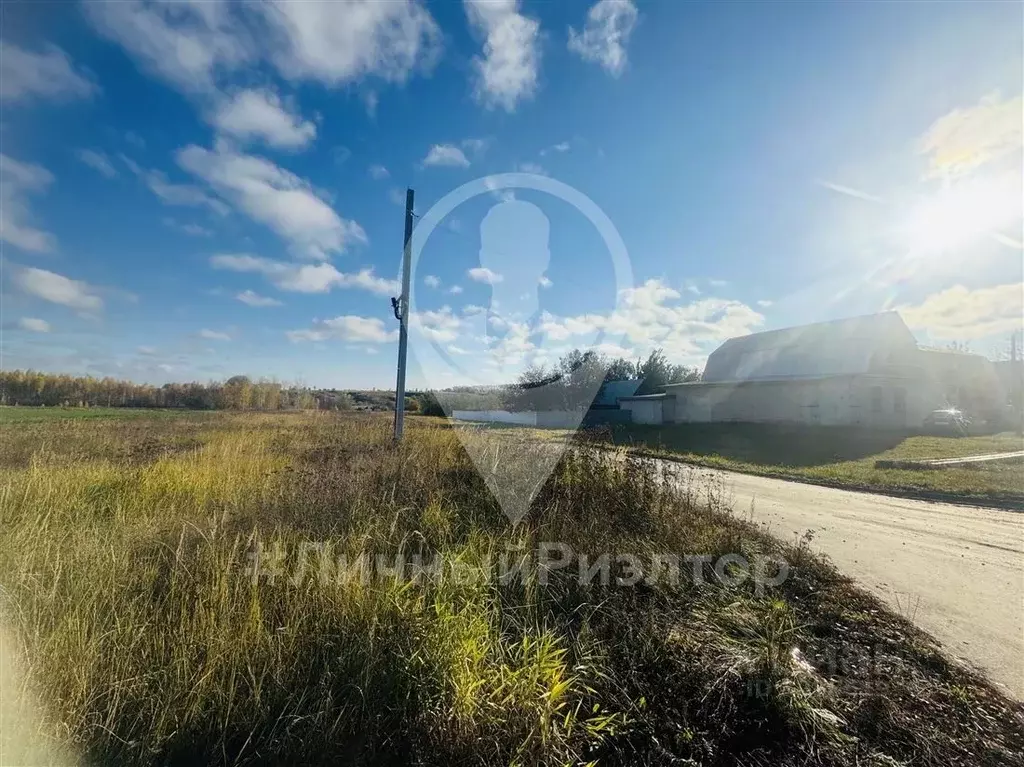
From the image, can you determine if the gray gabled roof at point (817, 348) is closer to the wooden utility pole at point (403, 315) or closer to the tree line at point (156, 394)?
the wooden utility pole at point (403, 315)

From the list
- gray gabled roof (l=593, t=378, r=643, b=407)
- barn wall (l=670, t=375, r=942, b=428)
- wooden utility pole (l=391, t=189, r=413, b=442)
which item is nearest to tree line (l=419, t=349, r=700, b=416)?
gray gabled roof (l=593, t=378, r=643, b=407)

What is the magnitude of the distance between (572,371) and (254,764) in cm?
3631

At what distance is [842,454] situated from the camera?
14.7 metres

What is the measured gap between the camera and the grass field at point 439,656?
6.32 feet

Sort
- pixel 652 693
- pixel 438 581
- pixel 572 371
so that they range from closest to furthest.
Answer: pixel 652 693
pixel 438 581
pixel 572 371

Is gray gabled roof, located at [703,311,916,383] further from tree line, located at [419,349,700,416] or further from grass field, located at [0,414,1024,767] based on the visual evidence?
grass field, located at [0,414,1024,767]

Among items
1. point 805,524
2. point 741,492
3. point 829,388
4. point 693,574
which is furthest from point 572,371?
point 693,574

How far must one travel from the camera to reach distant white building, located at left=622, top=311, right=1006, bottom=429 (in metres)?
21.1

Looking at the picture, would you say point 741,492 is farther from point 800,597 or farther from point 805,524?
point 800,597

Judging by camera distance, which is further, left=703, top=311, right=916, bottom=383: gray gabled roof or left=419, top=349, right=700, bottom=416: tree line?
left=419, top=349, right=700, bottom=416: tree line

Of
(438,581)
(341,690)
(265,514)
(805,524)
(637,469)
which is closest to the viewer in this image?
(341,690)

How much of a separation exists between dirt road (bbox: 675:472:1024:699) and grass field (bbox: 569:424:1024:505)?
189cm

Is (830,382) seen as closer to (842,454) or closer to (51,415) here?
(842,454)

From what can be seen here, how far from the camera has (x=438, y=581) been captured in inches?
112
